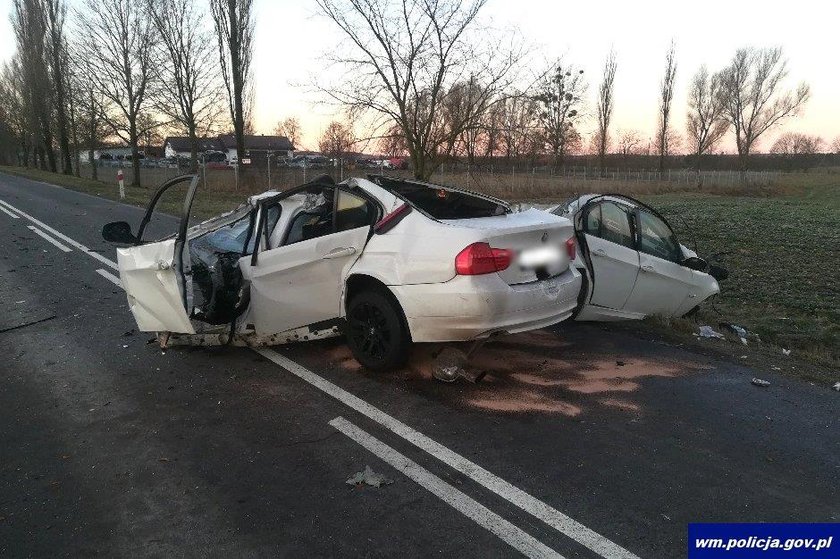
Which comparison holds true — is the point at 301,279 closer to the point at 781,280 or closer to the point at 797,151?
the point at 781,280

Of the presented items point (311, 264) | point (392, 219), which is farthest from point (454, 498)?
point (311, 264)

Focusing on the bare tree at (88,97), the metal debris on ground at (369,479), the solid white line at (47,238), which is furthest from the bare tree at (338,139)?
the bare tree at (88,97)

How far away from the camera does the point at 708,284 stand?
6715mm

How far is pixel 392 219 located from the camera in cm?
468

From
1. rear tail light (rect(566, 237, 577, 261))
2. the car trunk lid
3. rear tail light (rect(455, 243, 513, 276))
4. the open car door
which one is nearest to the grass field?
rear tail light (rect(566, 237, 577, 261))

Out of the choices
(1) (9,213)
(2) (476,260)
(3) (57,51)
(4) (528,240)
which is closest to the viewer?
(2) (476,260)

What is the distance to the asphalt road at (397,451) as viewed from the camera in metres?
2.88

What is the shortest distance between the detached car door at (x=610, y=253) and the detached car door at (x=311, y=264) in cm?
228

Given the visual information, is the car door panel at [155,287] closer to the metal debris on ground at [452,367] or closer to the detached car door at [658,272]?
the metal debris on ground at [452,367]

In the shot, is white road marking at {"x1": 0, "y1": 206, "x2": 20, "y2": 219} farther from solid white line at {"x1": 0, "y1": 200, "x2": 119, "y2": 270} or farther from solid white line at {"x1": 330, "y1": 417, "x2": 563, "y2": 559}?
solid white line at {"x1": 330, "y1": 417, "x2": 563, "y2": 559}

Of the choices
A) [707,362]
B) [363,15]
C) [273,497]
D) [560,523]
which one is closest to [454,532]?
[560,523]

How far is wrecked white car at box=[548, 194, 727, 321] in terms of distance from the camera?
581 cm

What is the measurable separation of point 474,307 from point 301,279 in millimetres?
1552

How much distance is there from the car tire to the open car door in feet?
4.46
